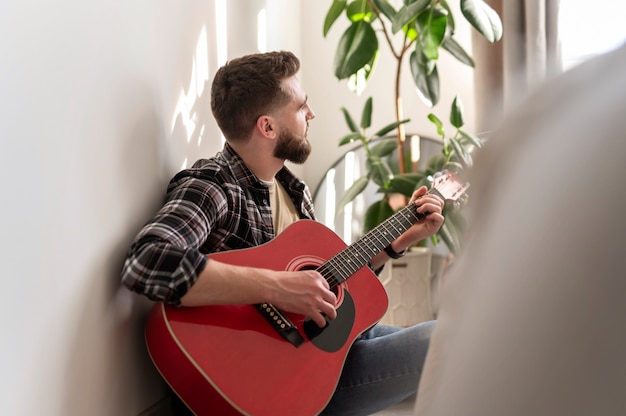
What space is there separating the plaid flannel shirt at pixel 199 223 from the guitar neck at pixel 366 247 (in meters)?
0.19

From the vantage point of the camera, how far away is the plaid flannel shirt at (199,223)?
138 cm

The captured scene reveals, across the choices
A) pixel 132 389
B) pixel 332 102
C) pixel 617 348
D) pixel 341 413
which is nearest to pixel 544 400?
pixel 617 348

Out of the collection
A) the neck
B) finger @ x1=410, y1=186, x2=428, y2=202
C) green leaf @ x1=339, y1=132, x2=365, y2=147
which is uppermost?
the neck

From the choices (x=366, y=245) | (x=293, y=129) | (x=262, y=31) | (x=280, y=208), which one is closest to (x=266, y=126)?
(x=293, y=129)

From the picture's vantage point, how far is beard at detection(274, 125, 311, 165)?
188cm

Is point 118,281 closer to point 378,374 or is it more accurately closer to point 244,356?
point 244,356

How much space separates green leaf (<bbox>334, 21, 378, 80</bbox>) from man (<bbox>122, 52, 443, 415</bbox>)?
77 cm

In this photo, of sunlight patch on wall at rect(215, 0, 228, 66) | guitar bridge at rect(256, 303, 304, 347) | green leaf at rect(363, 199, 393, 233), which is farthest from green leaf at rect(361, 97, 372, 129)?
guitar bridge at rect(256, 303, 304, 347)

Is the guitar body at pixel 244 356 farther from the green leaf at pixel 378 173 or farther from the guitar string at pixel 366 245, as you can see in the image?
the green leaf at pixel 378 173

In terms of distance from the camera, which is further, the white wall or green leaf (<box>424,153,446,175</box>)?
green leaf (<box>424,153,446,175</box>)

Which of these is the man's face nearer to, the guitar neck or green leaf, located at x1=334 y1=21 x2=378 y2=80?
the guitar neck

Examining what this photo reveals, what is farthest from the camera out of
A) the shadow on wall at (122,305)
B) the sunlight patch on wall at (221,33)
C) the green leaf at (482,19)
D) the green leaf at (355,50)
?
the green leaf at (355,50)

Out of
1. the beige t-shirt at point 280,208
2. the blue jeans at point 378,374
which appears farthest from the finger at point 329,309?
the beige t-shirt at point 280,208

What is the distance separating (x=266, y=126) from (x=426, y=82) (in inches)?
39.1
